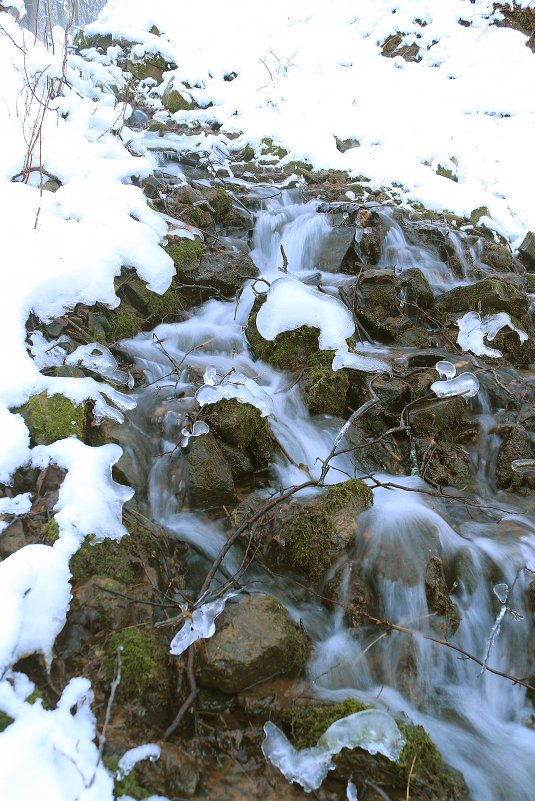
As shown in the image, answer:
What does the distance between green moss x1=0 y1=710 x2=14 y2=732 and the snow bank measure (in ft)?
23.5

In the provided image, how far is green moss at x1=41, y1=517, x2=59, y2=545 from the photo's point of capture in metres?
1.96

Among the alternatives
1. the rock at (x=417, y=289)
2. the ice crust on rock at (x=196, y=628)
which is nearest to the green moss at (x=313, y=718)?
the ice crust on rock at (x=196, y=628)

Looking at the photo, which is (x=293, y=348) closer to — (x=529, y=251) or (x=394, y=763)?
(x=394, y=763)

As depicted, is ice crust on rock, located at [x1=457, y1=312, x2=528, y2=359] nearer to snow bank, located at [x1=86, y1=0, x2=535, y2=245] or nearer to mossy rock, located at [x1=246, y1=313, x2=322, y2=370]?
mossy rock, located at [x1=246, y1=313, x2=322, y2=370]

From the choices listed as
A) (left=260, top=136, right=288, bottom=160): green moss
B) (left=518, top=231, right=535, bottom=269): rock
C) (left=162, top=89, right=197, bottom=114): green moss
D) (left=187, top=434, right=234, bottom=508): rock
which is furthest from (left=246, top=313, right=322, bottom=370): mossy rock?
(left=162, top=89, right=197, bottom=114): green moss

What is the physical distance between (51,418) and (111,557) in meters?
0.79

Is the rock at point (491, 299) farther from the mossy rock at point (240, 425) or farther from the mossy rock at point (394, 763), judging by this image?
the mossy rock at point (394, 763)

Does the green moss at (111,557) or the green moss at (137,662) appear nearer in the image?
the green moss at (137,662)

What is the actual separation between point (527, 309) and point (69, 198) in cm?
417

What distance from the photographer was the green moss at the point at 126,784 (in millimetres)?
1459

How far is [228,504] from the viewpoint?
2803 millimetres

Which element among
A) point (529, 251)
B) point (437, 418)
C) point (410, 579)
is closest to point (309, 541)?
point (410, 579)

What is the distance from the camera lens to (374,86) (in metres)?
10.5

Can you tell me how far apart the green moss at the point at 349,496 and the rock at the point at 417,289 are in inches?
99.2
